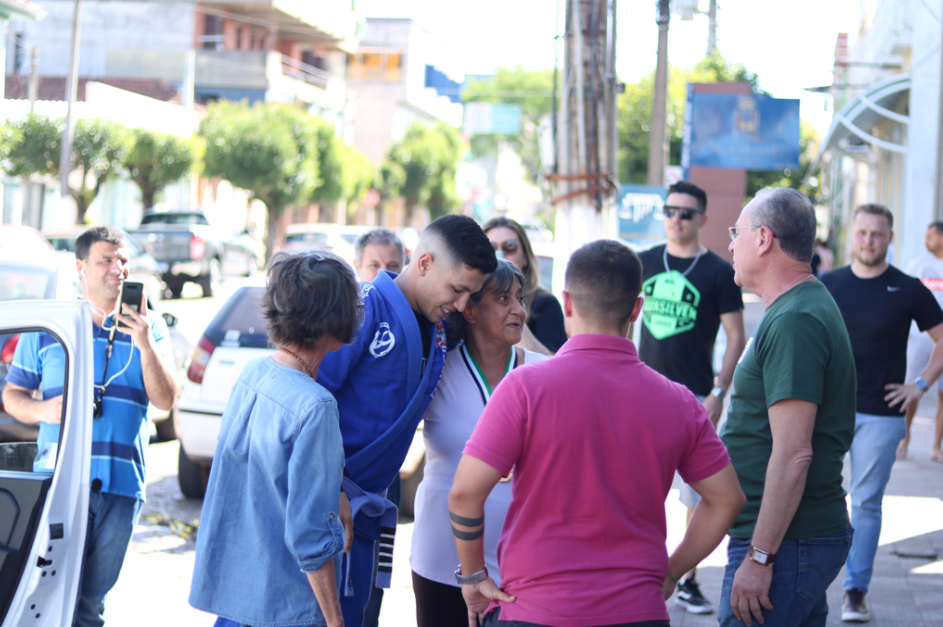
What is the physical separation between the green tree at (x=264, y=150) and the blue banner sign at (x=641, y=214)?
25437 millimetres

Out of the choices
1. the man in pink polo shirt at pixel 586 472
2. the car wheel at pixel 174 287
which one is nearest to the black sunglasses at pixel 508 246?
the man in pink polo shirt at pixel 586 472

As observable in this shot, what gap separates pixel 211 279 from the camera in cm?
2169

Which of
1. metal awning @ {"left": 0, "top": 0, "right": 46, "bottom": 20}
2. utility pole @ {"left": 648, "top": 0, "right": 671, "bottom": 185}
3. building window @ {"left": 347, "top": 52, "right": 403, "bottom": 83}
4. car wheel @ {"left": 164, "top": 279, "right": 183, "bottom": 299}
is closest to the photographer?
utility pole @ {"left": 648, "top": 0, "right": 671, "bottom": 185}

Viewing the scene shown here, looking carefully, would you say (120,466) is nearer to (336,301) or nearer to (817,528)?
(336,301)

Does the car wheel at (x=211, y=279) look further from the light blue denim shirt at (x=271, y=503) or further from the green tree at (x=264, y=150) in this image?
the light blue denim shirt at (x=271, y=503)

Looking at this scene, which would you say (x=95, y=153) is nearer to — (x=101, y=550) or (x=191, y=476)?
(x=191, y=476)

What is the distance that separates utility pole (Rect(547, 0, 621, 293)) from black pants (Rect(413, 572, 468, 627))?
12.5ft

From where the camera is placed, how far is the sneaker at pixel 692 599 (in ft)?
15.7

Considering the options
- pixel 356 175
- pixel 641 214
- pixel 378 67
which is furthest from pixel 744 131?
pixel 378 67

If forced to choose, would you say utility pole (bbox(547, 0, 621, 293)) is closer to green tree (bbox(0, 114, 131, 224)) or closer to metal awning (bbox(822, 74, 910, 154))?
metal awning (bbox(822, 74, 910, 154))

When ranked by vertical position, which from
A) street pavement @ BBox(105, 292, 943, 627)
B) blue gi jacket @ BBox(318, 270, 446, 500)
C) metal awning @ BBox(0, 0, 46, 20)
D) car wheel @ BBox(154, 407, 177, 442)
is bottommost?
street pavement @ BBox(105, 292, 943, 627)

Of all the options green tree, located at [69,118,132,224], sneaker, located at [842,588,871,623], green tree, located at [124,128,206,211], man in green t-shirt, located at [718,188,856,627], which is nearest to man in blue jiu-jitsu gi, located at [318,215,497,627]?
man in green t-shirt, located at [718,188,856,627]

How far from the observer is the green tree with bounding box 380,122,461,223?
49.8 metres

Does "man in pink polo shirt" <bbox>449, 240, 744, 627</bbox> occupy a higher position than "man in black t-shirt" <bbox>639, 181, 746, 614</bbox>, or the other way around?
"man in black t-shirt" <bbox>639, 181, 746, 614</bbox>
